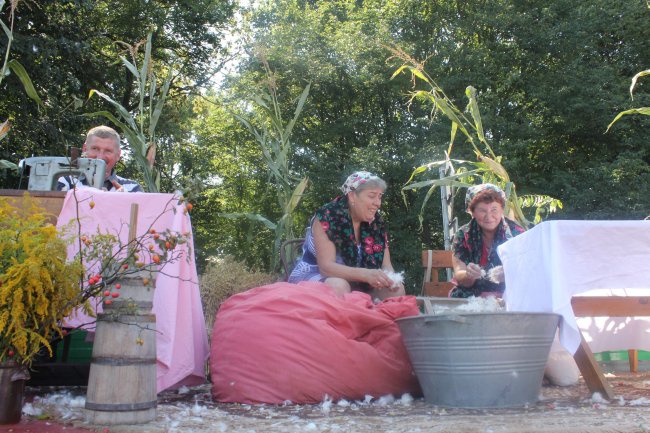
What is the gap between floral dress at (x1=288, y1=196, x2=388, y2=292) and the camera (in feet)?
11.5

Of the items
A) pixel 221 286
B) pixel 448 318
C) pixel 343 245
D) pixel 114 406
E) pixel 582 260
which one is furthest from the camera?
pixel 221 286

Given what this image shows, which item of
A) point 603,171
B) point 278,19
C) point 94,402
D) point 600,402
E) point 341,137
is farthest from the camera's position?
point 278,19

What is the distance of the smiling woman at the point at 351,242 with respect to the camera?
3.37 metres

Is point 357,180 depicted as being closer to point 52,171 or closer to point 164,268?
point 164,268

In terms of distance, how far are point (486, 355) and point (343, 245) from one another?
4.35 feet

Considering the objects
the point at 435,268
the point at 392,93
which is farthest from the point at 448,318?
the point at 392,93

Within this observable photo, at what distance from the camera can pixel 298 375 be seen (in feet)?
8.68

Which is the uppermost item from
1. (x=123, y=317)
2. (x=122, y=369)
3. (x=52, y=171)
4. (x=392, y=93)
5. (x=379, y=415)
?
(x=392, y=93)

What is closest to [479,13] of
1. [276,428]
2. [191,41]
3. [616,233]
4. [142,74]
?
[191,41]

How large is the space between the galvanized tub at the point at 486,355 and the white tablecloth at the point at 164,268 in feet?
3.18

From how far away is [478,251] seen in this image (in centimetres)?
369

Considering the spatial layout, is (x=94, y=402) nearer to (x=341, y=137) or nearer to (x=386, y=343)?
(x=386, y=343)

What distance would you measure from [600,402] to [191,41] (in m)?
12.4

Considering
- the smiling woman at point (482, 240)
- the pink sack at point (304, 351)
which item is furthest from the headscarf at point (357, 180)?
the pink sack at point (304, 351)
